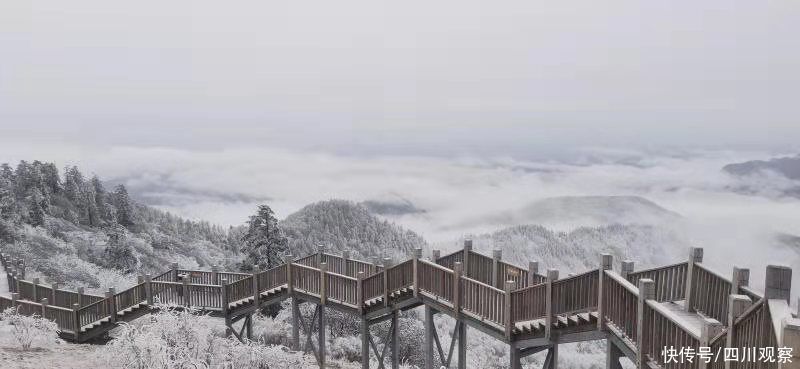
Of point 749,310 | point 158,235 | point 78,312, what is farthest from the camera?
point 158,235

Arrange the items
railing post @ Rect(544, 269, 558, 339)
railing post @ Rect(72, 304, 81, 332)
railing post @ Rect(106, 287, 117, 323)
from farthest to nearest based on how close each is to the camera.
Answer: railing post @ Rect(72, 304, 81, 332)
railing post @ Rect(106, 287, 117, 323)
railing post @ Rect(544, 269, 558, 339)

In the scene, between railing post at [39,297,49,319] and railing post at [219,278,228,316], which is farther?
railing post at [39,297,49,319]

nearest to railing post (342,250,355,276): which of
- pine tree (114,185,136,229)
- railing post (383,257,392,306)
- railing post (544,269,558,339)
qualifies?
railing post (383,257,392,306)

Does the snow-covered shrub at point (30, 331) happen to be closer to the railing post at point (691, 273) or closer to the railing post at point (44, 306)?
the railing post at point (44, 306)

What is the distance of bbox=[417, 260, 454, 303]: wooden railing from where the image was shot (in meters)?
15.2

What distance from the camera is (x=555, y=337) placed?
492 inches

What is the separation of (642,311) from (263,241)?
26.8 metres

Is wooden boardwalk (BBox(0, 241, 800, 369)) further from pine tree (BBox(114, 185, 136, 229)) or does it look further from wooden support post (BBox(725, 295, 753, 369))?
pine tree (BBox(114, 185, 136, 229))

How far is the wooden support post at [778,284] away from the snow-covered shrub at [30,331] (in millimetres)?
19759

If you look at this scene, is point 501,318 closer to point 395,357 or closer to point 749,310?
point 395,357

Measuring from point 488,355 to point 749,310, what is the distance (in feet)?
98.1

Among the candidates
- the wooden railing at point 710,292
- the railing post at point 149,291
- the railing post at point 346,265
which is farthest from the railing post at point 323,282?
the wooden railing at point 710,292

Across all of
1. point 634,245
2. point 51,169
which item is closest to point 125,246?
point 51,169

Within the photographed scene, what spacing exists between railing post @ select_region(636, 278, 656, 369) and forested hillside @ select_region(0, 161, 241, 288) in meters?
32.0
